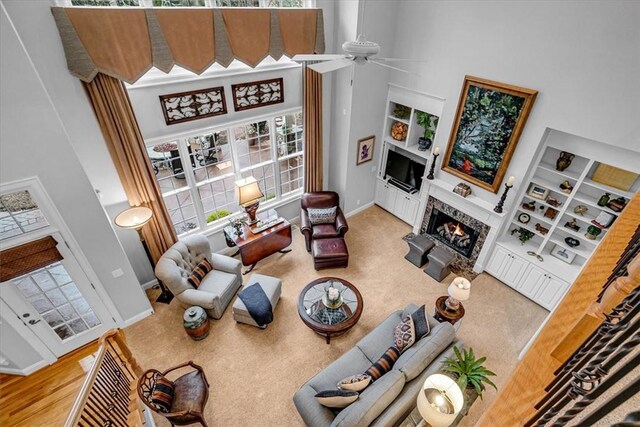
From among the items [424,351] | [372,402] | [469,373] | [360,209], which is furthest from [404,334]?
[360,209]

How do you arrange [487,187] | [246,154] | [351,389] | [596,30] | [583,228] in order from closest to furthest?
1. [351,389]
2. [596,30]
3. [583,228]
4. [487,187]
5. [246,154]

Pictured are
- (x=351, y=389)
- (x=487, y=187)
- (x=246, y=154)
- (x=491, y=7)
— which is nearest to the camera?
(x=351, y=389)

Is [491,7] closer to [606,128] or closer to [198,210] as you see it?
[606,128]

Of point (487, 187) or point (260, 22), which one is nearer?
point (260, 22)

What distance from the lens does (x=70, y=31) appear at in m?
3.46

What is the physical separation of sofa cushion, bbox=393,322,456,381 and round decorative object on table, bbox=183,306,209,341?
2711mm

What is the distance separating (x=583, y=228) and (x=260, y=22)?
568 cm

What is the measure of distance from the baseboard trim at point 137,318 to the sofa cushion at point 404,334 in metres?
3.80

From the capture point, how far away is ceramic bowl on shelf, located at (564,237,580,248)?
15.7ft

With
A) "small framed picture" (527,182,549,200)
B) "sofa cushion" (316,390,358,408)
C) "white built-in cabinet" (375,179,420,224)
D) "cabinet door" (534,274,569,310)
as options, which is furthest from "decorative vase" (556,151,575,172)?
"sofa cushion" (316,390,358,408)

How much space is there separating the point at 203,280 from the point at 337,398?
284cm

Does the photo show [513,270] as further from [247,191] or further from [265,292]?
[247,191]

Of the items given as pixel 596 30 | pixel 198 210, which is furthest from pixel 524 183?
pixel 198 210

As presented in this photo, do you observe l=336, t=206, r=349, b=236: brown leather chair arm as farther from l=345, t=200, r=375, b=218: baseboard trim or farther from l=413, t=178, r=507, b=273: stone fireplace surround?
l=413, t=178, r=507, b=273: stone fireplace surround
